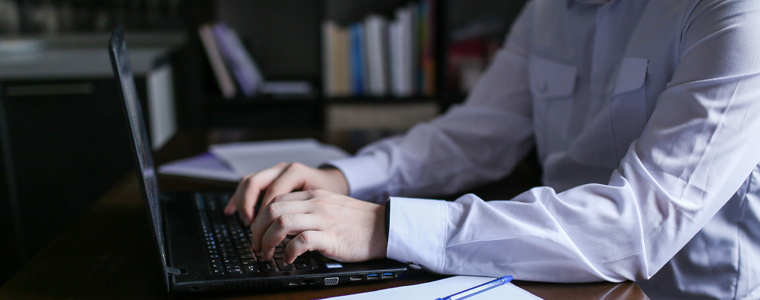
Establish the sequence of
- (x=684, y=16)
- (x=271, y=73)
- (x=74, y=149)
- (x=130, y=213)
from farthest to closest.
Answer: (x=271, y=73) < (x=74, y=149) < (x=130, y=213) < (x=684, y=16)

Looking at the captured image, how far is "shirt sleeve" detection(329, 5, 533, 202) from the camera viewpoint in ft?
3.14

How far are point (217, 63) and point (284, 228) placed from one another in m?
1.91

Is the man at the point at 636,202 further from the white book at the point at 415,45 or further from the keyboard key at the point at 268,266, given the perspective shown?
the white book at the point at 415,45

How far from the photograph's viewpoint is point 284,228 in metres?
0.61

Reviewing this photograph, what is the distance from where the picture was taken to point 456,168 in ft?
3.36

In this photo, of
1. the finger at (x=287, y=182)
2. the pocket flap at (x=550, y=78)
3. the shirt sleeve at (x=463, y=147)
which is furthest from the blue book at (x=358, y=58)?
the finger at (x=287, y=182)

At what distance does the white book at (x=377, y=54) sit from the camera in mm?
2393

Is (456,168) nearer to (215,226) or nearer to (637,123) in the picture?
(637,123)

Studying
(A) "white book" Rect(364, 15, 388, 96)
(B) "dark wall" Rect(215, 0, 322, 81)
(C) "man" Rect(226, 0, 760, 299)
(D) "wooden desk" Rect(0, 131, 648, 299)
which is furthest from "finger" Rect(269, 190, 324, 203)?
(B) "dark wall" Rect(215, 0, 322, 81)

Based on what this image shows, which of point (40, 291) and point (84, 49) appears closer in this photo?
point (40, 291)

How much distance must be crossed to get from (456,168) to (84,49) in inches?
84.1

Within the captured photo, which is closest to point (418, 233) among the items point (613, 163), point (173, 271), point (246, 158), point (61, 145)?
point (173, 271)

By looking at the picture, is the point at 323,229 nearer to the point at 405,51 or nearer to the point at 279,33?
the point at 405,51

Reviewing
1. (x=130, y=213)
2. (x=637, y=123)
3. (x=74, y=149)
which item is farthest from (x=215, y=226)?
(x=74, y=149)
